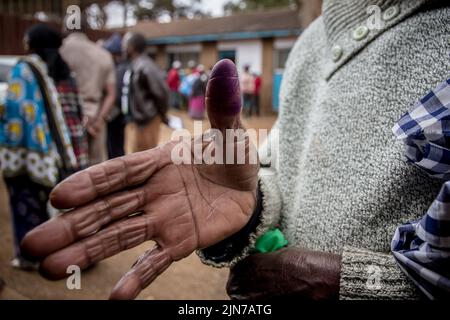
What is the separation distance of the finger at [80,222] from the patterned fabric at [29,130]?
7.62 ft

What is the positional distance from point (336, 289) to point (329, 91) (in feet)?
1.79

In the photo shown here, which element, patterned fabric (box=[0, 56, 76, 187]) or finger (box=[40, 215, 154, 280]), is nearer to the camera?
finger (box=[40, 215, 154, 280])

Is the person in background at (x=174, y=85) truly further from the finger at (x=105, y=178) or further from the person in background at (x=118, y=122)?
the finger at (x=105, y=178)

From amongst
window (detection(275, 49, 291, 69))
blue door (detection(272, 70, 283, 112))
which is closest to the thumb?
blue door (detection(272, 70, 283, 112))

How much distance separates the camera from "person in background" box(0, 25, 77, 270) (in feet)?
9.34

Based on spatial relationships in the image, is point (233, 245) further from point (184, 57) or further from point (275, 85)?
point (184, 57)

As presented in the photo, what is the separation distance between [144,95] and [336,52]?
3.76 m

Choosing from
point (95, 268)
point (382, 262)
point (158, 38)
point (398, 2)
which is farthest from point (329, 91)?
point (158, 38)

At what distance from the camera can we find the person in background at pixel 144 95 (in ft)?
15.1

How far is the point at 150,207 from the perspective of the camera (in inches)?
33.9

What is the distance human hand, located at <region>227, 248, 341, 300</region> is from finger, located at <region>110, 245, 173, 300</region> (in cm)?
29
